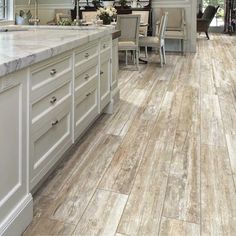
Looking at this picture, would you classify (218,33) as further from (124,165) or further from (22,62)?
(22,62)

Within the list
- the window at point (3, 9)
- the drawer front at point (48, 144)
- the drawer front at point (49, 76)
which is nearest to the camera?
the drawer front at point (49, 76)

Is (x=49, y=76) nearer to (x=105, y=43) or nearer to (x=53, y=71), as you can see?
(x=53, y=71)

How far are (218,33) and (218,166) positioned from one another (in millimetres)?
12286

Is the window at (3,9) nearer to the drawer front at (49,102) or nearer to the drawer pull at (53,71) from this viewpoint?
the drawer front at (49,102)

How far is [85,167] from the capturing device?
8.05 feet

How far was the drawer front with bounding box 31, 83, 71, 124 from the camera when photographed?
180cm

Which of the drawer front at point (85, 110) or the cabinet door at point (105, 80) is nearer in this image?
the drawer front at point (85, 110)

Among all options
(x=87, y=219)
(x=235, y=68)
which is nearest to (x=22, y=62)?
(x=87, y=219)

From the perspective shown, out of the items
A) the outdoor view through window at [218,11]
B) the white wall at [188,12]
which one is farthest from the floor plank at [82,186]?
the outdoor view through window at [218,11]

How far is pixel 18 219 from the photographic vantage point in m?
1.64

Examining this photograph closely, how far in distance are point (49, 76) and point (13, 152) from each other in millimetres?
552

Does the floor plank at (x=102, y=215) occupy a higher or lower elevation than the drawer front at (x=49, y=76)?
lower

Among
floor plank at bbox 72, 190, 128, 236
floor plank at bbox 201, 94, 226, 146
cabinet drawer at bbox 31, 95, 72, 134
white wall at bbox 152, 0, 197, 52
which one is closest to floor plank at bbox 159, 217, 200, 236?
floor plank at bbox 72, 190, 128, 236

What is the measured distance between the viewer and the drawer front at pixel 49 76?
1729 millimetres
